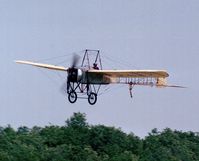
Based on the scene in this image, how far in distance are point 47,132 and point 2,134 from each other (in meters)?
8.78

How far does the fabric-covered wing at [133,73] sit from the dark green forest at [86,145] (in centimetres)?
6763

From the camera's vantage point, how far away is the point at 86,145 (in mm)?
180375

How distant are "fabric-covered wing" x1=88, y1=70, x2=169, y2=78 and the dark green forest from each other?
67.6 metres

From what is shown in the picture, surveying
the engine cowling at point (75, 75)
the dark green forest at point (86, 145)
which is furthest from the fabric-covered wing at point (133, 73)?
the dark green forest at point (86, 145)

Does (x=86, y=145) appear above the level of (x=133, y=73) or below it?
below

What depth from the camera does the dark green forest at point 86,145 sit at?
165625 mm

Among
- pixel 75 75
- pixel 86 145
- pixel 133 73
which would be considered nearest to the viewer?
pixel 75 75

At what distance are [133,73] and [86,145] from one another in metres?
89.4

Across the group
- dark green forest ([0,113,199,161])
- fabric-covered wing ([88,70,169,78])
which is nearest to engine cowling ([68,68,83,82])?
fabric-covered wing ([88,70,169,78])

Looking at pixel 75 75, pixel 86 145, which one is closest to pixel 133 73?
pixel 75 75

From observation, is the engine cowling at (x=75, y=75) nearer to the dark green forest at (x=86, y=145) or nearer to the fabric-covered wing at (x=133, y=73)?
the fabric-covered wing at (x=133, y=73)

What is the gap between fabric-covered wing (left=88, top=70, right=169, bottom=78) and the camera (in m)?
89.8

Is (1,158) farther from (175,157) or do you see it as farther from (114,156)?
(175,157)

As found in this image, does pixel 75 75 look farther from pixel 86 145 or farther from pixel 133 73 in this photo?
pixel 86 145
